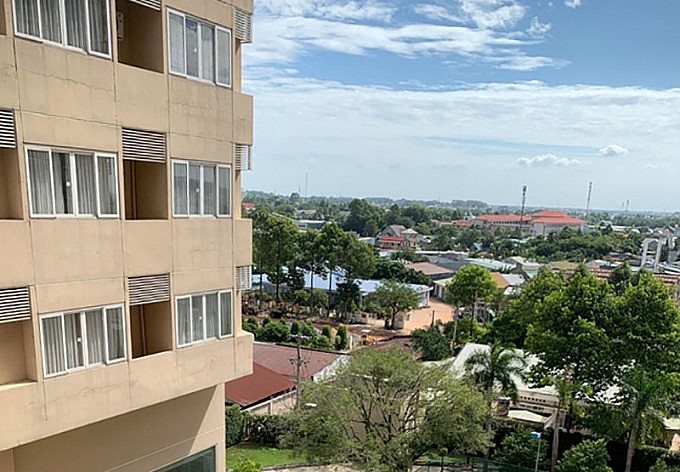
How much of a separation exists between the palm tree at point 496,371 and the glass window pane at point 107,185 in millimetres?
13601

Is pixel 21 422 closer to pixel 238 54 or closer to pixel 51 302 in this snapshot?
pixel 51 302

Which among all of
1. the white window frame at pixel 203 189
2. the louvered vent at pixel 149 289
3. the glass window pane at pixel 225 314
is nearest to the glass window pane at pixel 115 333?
the louvered vent at pixel 149 289

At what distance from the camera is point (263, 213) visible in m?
37.1

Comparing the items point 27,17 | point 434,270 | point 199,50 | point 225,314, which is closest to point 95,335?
point 225,314

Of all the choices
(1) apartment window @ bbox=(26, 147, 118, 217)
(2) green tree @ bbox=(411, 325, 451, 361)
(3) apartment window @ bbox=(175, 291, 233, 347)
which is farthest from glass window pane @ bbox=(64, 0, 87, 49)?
(2) green tree @ bbox=(411, 325, 451, 361)

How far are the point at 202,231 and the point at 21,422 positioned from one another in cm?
292

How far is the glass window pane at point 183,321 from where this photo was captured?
6.32m

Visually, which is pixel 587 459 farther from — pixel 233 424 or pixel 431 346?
pixel 431 346

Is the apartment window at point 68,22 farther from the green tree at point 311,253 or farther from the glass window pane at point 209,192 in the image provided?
the green tree at point 311,253

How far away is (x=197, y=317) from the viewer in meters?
6.60

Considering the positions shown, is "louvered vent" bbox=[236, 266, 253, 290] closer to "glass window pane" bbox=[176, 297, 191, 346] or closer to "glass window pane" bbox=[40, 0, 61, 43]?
"glass window pane" bbox=[176, 297, 191, 346]

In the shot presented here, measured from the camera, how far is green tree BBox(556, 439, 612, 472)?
12.7 m

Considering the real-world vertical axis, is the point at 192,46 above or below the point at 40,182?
above

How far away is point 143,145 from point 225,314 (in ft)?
8.74
